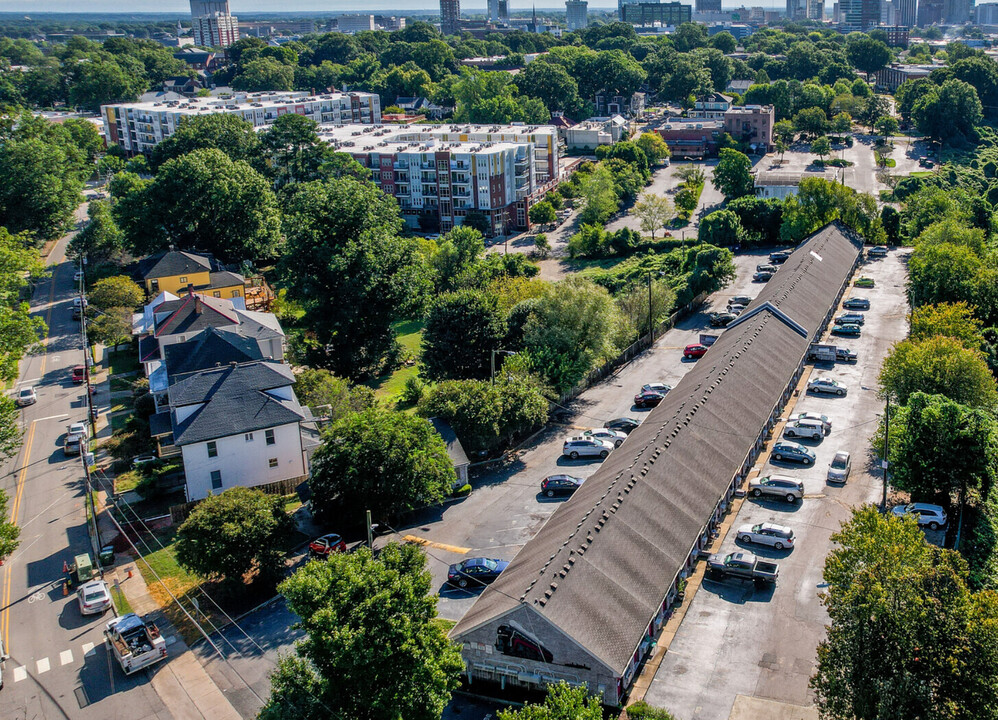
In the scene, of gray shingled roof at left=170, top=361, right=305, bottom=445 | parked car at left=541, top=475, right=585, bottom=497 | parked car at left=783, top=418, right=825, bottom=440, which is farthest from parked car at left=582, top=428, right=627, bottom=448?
gray shingled roof at left=170, top=361, right=305, bottom=445

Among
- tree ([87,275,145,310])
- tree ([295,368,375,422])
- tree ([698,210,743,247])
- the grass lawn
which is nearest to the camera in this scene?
tree ([295,368,375,422])

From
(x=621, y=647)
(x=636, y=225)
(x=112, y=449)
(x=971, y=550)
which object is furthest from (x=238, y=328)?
(x=636, y=225)

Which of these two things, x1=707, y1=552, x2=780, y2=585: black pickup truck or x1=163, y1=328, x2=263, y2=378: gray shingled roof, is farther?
x1=163, y1=328, x2=263, y2=378: gray shingled roof

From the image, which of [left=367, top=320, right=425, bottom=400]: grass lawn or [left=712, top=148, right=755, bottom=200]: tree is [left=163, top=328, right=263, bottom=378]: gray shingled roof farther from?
[left=712, top=148, right=755, bottom=200]: tree

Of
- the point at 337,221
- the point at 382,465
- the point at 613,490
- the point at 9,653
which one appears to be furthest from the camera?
the point at 337,221

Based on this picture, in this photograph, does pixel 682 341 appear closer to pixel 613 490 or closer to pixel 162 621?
pixel 613 490

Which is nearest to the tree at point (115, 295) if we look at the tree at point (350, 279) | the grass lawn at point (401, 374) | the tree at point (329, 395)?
the tree at point (350, 279)
